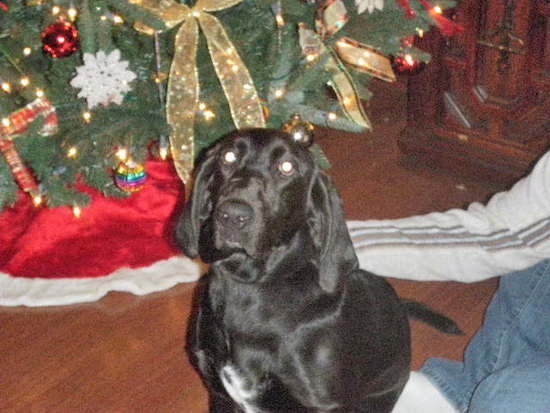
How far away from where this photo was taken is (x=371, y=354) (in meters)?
1.80

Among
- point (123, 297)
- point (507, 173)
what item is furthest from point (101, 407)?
point (507, 173)

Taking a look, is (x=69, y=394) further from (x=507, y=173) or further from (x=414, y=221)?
(x=507, y=173)

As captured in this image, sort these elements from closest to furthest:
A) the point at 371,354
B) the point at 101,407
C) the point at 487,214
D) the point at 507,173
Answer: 1. the point at 371,354
2. the point at 487,214
3. the point at 101,407
4. the point at 507,173

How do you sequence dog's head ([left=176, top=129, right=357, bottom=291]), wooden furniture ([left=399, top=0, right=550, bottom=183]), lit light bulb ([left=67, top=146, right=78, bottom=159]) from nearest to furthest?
dog's head ([left=176, top=129, right=357, bottom=291]) < lit light bulb ([left=67, top=146, right=78, bottom=159]) < wooden furniture ([left=399, top=0, right=550, bottom=183])

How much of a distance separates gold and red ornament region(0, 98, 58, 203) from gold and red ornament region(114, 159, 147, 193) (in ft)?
0.83

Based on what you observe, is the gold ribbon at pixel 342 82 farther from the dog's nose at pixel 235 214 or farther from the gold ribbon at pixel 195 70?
the dog's nose at pixel 235 214

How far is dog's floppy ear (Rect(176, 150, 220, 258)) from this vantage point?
173cm

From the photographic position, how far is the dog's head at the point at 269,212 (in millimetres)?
1614

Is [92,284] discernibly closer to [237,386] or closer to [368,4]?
[237,386]

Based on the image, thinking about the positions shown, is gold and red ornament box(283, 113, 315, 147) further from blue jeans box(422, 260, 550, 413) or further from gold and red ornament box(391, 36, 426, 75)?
blue jeans box(422, 260, 550, 413)

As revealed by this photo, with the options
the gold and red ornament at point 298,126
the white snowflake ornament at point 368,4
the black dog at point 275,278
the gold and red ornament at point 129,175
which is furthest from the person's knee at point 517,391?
the gold and red ornament at point 129,175

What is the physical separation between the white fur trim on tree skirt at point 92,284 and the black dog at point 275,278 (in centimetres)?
91

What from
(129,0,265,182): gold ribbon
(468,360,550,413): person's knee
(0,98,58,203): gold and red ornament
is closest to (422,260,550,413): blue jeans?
(468,360,550,413): person's knee

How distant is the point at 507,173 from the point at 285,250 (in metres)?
1.67
